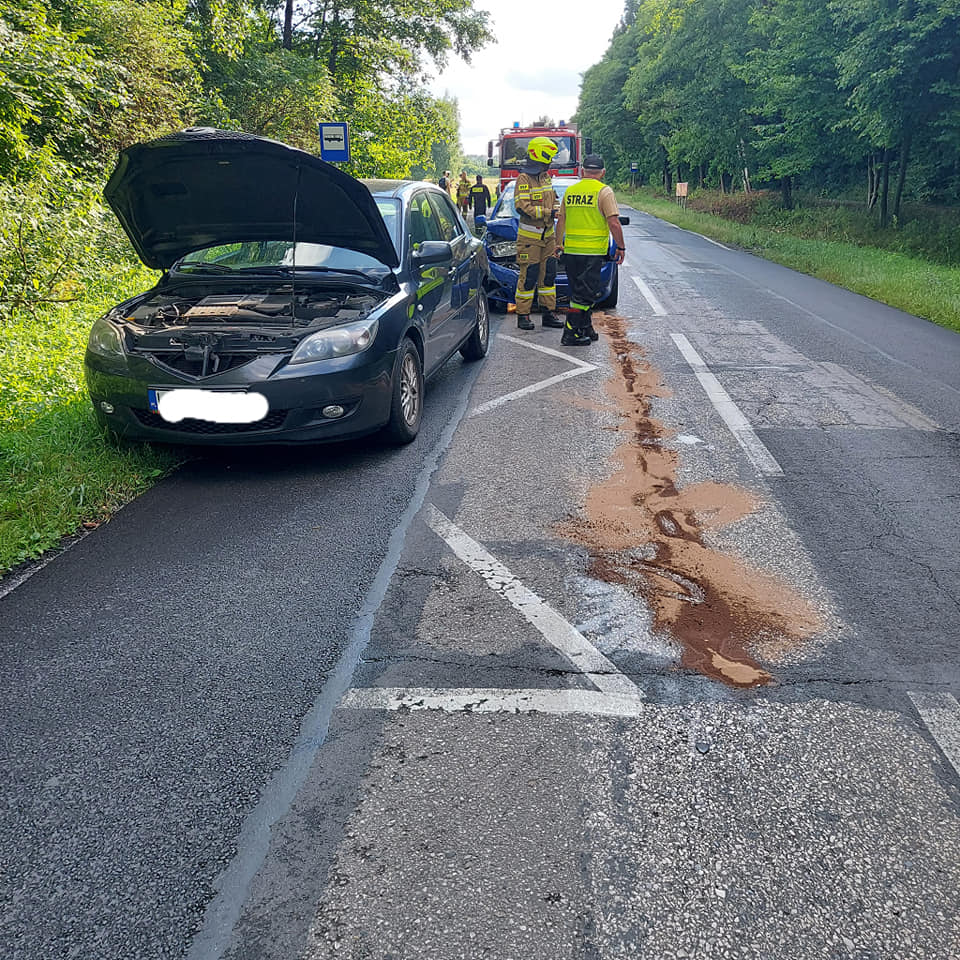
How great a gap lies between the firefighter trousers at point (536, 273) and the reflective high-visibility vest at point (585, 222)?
25.0 inches

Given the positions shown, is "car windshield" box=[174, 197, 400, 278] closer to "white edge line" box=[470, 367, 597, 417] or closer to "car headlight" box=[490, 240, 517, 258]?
"white edge line" box=[470, 367, 597, 417]

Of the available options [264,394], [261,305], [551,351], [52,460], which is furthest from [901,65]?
[52,460]

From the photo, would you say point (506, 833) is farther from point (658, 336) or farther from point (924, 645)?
point (658, 336)

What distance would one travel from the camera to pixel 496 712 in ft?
9.73

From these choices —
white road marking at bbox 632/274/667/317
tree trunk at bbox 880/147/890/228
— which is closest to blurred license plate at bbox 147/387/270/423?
white road marking at bbox 632/274/667/317

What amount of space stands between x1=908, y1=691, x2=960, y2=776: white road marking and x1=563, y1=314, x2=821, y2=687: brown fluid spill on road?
52 centimetres

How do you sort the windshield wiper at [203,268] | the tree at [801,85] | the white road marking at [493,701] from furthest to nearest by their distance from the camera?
the tree at [801,85], the windshield wiper at [203,268], the white road marking at [493,701]

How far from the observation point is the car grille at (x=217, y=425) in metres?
5.24

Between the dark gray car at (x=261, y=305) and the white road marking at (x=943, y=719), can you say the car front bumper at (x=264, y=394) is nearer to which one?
the dark gray car at (x=261, y=305)

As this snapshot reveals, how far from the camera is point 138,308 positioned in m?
5.98

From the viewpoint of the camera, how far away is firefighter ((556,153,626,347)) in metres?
9.29

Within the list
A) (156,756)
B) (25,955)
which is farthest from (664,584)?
(25,955)

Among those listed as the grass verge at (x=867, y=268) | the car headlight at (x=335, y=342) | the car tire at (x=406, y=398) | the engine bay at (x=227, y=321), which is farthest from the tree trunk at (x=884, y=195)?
the car headlight at (x=335, y=342)

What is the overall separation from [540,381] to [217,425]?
3.74 m
